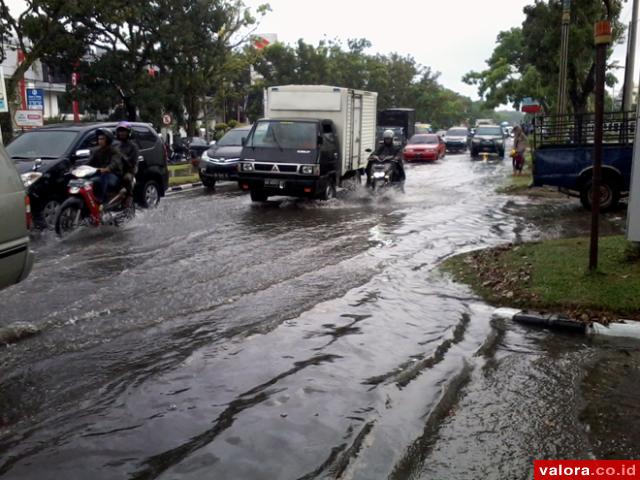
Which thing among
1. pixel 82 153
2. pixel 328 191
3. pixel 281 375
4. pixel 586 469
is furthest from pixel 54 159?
pixel 586 469

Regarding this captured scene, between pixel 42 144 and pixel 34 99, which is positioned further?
pixel 34 99

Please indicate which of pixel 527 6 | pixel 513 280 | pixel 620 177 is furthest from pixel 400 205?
pixel 527 6

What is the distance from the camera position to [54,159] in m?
11.0

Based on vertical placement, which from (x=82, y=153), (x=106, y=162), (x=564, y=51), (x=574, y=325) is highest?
(x=564, y=51)

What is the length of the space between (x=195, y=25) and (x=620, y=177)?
22916 millimetres

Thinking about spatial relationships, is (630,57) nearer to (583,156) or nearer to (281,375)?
(583,156)

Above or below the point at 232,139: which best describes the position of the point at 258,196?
below

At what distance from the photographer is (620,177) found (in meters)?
13.4

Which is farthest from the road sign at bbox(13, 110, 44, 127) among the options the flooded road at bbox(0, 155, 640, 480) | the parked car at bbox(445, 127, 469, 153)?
the parked car at bbox(445, 127, 469, 153)

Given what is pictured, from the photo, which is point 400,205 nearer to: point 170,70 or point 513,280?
point 513,280

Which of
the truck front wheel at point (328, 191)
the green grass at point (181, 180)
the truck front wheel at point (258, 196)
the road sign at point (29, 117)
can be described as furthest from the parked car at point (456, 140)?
the road sign at point (29, 117)

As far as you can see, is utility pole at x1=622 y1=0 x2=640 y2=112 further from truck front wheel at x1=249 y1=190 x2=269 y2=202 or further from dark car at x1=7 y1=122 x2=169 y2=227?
dark car at x1=7 y1=122 x2=169 y2=227

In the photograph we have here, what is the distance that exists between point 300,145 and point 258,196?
1542 mm

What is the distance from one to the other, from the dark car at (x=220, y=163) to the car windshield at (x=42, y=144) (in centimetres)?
717
